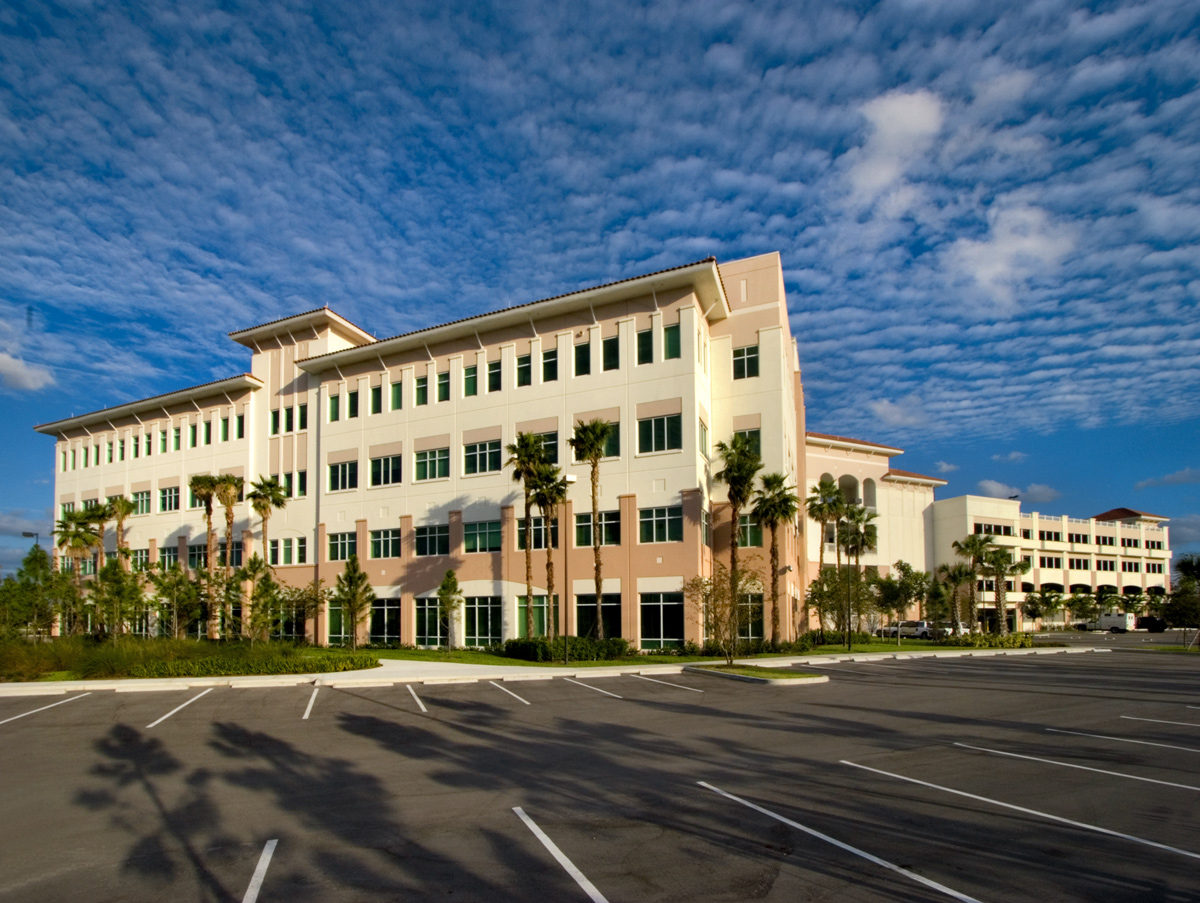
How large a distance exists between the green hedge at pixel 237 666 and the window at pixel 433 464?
17.2 m

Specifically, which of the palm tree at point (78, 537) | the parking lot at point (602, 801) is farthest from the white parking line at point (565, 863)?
the palm tree at point (78, 537)

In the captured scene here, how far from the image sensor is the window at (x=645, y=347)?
125ft

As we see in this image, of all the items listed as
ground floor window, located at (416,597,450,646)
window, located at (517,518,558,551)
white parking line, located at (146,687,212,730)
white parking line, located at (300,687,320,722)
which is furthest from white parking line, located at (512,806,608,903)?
ground floor window, located at (416,597,450,646)

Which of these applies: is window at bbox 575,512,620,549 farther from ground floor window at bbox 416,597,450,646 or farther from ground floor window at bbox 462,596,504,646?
ground floor window at bbox 416,597,450,646

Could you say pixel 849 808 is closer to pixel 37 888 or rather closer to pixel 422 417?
Result: pixel 37 888

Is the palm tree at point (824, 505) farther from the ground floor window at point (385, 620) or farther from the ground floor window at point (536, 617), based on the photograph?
the ground floor window at point (385, 620)

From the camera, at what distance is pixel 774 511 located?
3769 cm

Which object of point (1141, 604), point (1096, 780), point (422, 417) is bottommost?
point (1141, 604)

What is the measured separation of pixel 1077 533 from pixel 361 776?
106844mm

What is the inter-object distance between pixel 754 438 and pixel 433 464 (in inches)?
735

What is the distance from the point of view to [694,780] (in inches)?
421

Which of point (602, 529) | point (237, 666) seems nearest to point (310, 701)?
point (237, 666)

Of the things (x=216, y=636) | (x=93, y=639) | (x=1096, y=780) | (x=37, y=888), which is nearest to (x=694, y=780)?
(x=1096, y=780)

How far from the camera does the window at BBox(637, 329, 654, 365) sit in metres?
38.2
